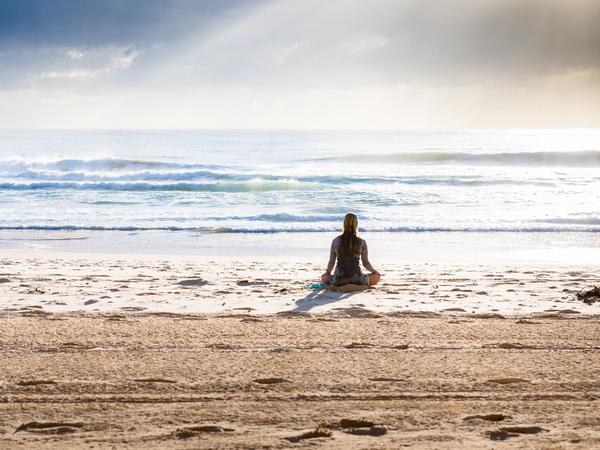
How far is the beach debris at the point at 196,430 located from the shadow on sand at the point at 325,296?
10.9ft

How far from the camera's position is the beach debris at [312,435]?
3506mm

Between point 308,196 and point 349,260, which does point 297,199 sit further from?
point 349,260

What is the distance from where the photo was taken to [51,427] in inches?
143

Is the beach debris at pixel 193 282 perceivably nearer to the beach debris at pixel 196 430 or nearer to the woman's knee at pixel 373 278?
the woman's knee at pixel 373 278

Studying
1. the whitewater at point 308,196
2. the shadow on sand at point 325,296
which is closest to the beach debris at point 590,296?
the shadow on sand at point 325,296

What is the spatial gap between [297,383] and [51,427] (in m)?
1.48

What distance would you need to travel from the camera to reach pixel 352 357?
16.5 ft

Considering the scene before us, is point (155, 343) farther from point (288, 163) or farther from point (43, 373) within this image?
point (288, 163)

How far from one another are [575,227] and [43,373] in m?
14.2

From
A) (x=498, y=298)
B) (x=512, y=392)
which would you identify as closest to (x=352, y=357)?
(x=512, y=392)

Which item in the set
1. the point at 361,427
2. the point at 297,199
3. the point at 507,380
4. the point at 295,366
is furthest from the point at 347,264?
the point at 297,199

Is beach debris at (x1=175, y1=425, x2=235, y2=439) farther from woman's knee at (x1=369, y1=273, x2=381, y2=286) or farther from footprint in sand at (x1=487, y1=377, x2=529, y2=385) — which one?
woman's knee at (x1=369, y1=273, x2=381, y2=286)

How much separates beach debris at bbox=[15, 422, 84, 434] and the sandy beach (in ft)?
0.04

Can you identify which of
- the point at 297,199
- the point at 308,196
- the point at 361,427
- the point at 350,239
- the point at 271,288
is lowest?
the point at 361,427
